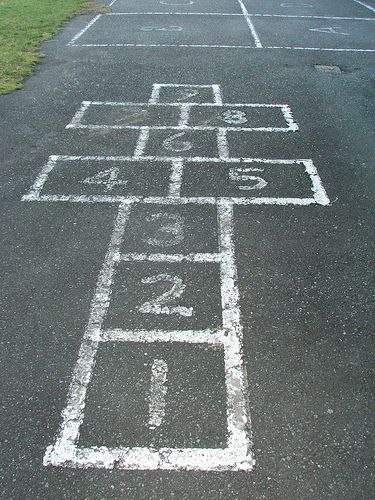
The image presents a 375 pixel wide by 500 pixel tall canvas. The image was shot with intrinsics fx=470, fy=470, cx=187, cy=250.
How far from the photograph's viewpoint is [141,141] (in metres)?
7.62

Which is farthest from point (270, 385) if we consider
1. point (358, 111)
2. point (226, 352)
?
point (358, 111)

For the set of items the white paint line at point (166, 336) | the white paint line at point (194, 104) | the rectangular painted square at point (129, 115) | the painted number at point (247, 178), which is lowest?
the white paint line at point (166, 336)

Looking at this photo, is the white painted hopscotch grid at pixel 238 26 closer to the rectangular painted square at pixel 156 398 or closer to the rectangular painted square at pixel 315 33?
the rectangular painted square at pixel 315 33

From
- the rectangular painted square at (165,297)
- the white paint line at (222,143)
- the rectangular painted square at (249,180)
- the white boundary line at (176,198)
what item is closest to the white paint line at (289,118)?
the white paint line at (222,143)

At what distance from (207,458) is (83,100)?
7.55m

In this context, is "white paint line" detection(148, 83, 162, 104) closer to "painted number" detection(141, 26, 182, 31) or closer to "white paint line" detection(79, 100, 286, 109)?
"white paint line" detection(79, 100, 286, 109)

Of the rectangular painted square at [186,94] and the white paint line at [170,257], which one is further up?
the rectangular painted square at [186,94]

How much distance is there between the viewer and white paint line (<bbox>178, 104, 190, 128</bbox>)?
8203 mm

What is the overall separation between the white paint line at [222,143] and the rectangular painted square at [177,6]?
34.7 ft

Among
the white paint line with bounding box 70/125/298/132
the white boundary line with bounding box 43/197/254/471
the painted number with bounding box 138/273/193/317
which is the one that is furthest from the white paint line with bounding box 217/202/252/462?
the white paint line with bounding box 70/125/298/132

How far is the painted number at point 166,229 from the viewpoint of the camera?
538 centimetres

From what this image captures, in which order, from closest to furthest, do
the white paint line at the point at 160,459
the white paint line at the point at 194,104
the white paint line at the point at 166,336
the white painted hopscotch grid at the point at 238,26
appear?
the white paint line at the point at 160,459 → the white paint line at the point at 166,336 → the white paint line at the point at 194,104 → the white painted hopscotch grid at the point at 238,26

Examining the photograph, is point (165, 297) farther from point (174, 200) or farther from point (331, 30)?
point (331, 30)

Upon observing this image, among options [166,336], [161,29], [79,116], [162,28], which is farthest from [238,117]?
[162,28]
